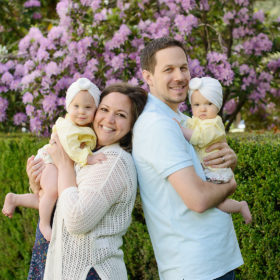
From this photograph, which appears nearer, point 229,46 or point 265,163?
point 265,163

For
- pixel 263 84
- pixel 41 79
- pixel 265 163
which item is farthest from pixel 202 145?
pixel 263 84

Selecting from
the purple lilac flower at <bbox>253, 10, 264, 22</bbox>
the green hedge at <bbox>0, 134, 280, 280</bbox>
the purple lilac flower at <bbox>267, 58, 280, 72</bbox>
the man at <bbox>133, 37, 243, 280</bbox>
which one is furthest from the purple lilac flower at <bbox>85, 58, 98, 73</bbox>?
the man at <bbox>133, 37, 243, 280</bbox>

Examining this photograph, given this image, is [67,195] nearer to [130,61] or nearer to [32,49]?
[130,61]

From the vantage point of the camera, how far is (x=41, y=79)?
519 centimetres

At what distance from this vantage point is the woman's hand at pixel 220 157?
2270 millimetres

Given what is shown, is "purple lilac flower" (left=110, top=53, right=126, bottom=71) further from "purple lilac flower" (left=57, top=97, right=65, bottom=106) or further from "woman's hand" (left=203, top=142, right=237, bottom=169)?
"woman's hand" (left=203, top=142, right=237, bottom=169)

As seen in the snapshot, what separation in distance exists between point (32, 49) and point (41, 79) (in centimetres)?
74

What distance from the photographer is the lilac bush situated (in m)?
4.99

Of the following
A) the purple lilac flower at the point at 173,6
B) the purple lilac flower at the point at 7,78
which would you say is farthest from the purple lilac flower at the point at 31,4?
the purple lilac flower at the point at 173,6

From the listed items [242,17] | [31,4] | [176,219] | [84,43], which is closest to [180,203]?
[176,219]

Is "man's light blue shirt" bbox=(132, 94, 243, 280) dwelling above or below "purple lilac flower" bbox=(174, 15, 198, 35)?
below

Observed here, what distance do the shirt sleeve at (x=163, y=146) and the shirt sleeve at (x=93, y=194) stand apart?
0.18 metres

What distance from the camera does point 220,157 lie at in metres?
2.30

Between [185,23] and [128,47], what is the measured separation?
74 cm
